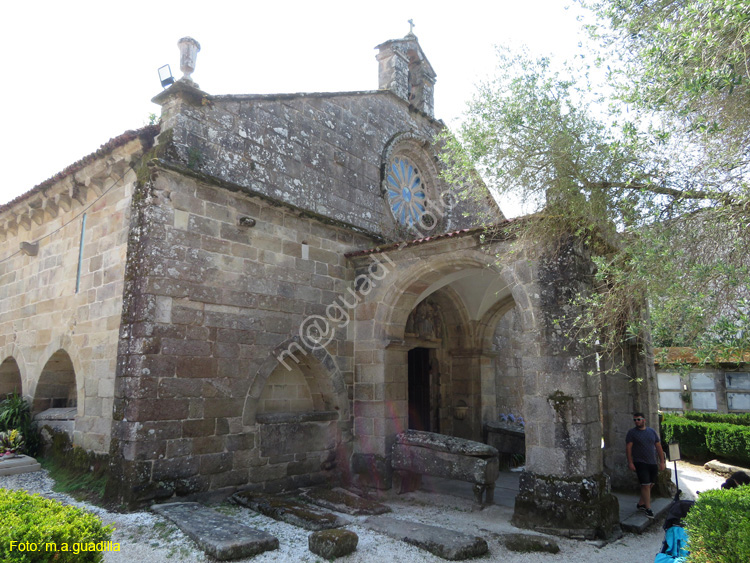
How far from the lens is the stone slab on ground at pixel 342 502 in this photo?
561 centimetres

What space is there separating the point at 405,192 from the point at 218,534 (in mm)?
6954

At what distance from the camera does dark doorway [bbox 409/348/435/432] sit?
30.7 ft

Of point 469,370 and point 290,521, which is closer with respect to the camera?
point 290,521

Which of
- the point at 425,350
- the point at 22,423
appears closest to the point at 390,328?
the point at 425,350

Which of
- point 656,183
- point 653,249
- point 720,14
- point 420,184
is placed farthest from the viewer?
point 420,184

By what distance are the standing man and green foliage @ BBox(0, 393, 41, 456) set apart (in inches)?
301

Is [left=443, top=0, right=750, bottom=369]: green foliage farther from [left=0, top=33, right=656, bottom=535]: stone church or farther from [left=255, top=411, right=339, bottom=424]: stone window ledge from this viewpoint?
[left=255, top=411, right=339, bottom=424]: stone window ledge

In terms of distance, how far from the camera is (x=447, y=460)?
622cm

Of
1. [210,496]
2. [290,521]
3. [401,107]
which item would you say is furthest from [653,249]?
[401,107]

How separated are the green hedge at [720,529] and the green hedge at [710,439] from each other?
778 centimetres

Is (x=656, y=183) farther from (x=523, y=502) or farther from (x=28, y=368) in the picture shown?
(x=28, y=368)

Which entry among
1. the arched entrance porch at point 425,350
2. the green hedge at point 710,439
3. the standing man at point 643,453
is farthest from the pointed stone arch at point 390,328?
the green hedge at point 710,439

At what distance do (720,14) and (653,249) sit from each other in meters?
1.52

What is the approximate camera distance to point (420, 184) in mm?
10336
